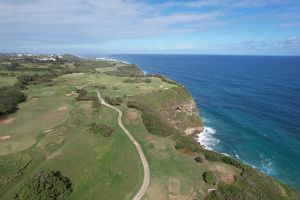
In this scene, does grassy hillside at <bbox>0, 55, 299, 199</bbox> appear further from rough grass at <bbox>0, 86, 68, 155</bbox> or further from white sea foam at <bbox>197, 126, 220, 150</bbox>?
white sea foam at <bbox>197, 126, 220, 150</bbox>

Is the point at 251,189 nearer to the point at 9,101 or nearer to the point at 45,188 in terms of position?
the point at 45,188

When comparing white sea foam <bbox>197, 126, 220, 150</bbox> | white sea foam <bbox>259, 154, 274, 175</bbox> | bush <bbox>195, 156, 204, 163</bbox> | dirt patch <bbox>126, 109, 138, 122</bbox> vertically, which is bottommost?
white sea foam <bbox>197, 126, 220, 150</bbox>

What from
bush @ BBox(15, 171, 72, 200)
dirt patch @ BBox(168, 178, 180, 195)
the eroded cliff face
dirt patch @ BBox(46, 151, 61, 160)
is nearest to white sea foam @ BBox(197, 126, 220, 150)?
the eroded cliff face

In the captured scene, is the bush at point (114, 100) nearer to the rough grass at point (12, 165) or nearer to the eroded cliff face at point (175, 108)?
the eroded cliff face at point (175, 108)

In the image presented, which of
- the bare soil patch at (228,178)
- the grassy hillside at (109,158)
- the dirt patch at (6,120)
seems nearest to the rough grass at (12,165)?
the grassy hillside at (109,158)

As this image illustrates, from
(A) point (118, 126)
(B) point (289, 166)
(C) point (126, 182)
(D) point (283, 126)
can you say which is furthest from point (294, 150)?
(C) point (126, 182)
